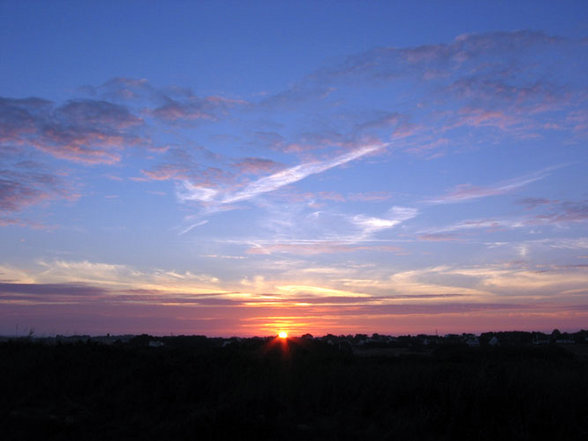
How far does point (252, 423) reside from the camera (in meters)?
10.0

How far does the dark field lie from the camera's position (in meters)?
10.1

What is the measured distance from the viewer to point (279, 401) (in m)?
12.5

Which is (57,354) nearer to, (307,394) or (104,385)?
(104,385)

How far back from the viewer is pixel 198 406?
12859 mm

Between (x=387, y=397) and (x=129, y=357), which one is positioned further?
(x=129, y=357)

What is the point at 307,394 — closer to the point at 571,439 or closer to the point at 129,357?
the point at 571,439

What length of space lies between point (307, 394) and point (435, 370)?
3488mm

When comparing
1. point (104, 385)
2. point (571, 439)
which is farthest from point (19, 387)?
point (571, 439)

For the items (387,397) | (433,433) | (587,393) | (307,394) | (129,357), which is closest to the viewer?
(433,433)

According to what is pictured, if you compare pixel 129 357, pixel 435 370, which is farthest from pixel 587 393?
pixel 129 357

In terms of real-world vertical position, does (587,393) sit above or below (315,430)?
above

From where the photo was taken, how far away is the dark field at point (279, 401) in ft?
33.1

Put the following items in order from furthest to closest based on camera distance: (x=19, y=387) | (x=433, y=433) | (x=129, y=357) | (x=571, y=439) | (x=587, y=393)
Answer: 1. (x=129, y=357)
2. (x=19, y=387)
3. (x=587, y=393)
4. (x=433, y=433)
5. (x=571, y=439)

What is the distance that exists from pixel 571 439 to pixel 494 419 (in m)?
1.35
